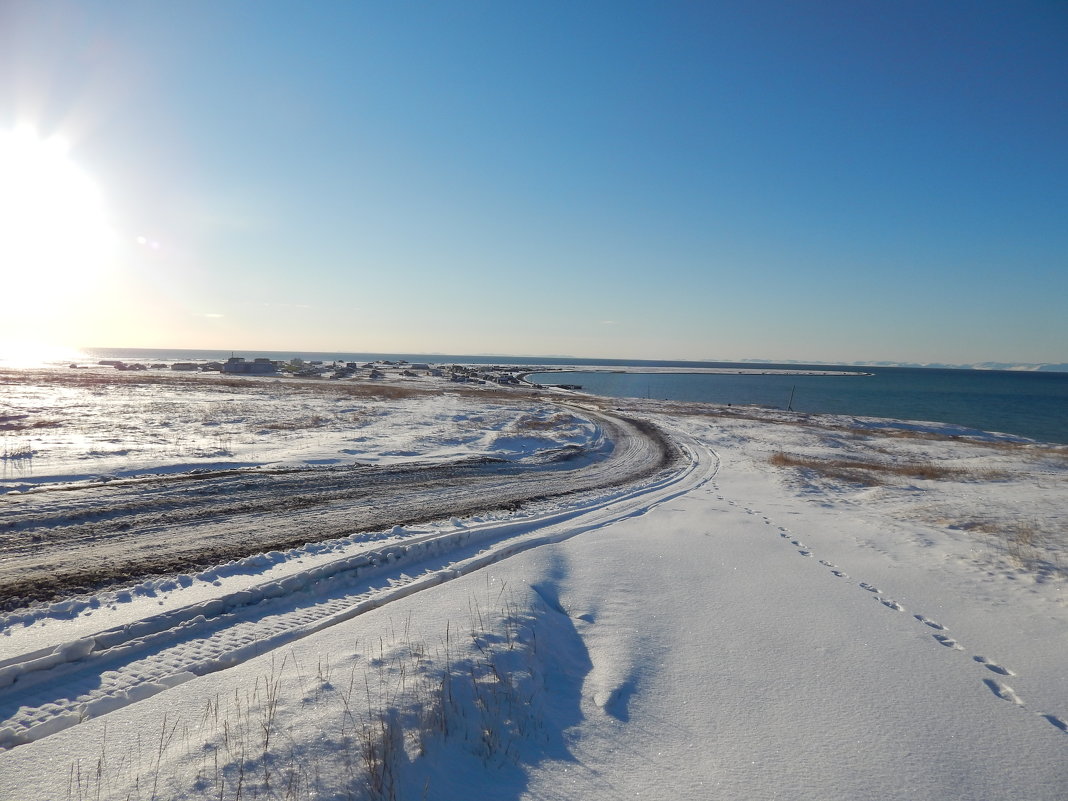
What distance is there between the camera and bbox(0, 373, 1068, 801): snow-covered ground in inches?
154

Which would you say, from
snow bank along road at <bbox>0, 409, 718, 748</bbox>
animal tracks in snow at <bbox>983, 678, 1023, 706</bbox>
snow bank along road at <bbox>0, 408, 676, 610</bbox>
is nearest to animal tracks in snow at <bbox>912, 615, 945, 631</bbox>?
animal tracks in snow at <bbox>983, 678, 1023, 706</bbox>

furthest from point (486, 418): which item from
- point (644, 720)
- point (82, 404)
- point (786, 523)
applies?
point (644, 720)

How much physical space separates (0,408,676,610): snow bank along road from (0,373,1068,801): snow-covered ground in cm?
109

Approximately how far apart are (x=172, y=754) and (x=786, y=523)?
1185cm

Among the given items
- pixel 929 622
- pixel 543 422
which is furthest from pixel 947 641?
pixel 543 422

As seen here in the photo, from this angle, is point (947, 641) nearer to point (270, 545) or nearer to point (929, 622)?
point (929, 622)

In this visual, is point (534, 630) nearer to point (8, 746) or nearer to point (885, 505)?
point (8, 746)

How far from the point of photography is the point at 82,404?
1174 inches

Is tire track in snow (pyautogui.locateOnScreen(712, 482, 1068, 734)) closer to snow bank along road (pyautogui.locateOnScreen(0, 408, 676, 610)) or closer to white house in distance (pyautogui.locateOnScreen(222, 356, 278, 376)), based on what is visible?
snow bank along road (pyautogui.locateOnScreen(0, 408, 676, 610))

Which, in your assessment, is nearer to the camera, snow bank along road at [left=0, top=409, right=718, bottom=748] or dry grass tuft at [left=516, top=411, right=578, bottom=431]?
snow bank along road at [left=0, top=409, right=718, bottom=748]

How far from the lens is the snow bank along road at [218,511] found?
7.82 meters

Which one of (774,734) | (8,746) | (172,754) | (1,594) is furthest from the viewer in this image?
(1,594)

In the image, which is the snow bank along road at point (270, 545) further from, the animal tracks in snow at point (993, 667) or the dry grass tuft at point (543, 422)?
the dry grass tuft at point (543, 422)

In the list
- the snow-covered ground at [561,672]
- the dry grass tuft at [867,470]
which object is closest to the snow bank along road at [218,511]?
the snow-covered ground at [561,672]
